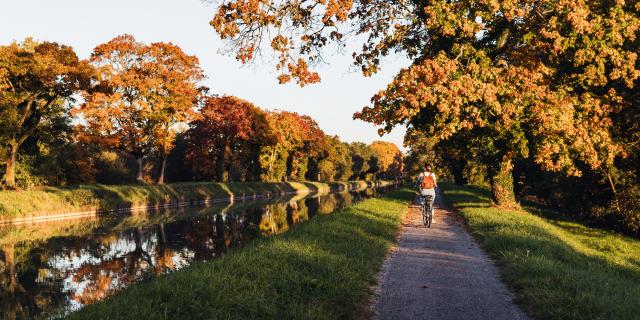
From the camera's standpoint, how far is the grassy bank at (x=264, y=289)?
6.66 meters

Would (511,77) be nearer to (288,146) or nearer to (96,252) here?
(96,252)

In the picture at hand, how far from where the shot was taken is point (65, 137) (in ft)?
127

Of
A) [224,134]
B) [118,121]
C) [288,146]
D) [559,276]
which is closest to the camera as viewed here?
[559,276]

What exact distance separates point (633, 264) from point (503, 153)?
33.2 ft

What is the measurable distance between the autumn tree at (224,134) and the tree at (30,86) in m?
17.3

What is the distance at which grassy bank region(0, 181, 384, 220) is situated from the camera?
26.5 meters

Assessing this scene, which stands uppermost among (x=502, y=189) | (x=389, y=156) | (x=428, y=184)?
(x=389, y=156)

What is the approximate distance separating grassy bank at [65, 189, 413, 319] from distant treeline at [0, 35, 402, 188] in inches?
1111

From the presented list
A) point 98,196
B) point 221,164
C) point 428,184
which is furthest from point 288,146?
point 428,184

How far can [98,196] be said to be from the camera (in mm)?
32219

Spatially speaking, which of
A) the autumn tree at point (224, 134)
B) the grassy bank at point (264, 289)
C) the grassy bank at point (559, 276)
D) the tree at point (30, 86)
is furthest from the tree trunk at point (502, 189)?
the autumn tree at point (224, 134)

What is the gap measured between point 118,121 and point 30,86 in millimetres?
9106

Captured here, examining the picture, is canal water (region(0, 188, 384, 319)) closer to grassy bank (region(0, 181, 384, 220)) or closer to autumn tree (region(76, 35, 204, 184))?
grassy bank (region(0, 181, 384, 220))

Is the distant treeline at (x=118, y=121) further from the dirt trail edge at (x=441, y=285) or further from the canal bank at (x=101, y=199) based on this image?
the dirt trail edge at (x=441, y=285)
